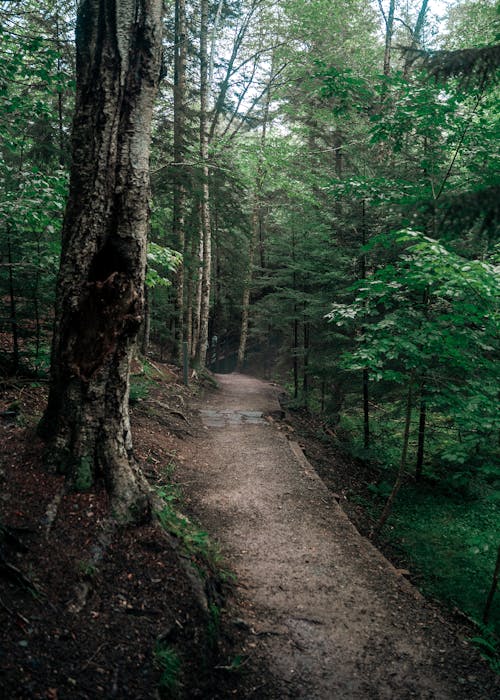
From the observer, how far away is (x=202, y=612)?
306 centimetres

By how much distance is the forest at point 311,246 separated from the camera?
3.52 m

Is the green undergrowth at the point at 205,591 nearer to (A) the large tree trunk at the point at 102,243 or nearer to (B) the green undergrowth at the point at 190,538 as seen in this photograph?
(B) the green undergrowth at the point at 190,538

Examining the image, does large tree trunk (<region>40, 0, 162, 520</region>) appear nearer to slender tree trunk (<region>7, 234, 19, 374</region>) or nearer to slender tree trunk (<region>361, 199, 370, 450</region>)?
slender tree trunk (<region>7, 234, 19, 374</region>)

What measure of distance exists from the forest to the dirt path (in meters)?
0.87

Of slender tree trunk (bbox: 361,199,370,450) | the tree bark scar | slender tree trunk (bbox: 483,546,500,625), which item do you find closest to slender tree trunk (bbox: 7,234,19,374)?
the tree bark scar

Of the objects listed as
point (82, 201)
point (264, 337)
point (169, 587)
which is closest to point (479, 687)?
point (169, 587)

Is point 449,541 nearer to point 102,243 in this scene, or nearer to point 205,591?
point 205,591

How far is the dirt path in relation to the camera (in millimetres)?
3080

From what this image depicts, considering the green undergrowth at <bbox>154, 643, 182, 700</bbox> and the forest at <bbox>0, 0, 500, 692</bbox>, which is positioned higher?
the forest at <bbox>0, 0, 500, 692</bbox>

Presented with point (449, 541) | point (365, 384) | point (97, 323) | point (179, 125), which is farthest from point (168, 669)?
point (179, 125)

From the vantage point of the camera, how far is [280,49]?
53.9 feet

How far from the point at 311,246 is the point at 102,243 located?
33.7 feet

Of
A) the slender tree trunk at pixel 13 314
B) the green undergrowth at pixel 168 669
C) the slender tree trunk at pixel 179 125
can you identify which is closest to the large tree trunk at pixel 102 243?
the green undergrowth at pixel 168 669

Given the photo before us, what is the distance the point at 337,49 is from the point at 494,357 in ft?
46.2
